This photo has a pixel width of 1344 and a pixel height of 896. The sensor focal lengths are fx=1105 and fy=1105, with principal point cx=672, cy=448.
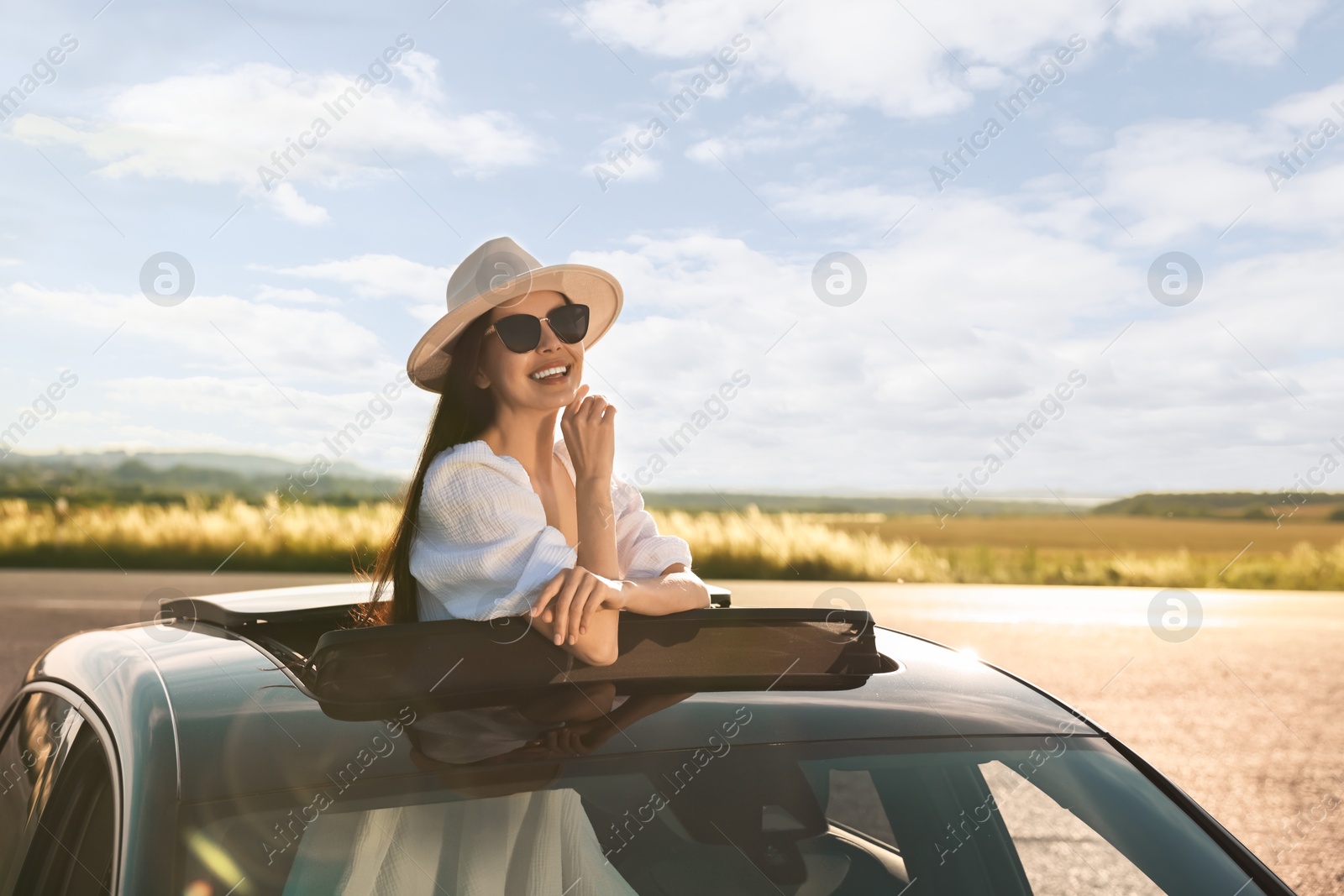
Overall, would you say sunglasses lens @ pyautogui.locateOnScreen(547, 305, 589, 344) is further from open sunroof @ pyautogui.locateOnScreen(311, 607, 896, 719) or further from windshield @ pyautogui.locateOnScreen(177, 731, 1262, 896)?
windshield @ pyautogui.locateOnScreen(177, 731, 1262, 896)

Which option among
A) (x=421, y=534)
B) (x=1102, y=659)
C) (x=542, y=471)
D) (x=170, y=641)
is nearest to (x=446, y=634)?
(x=421, y=534)

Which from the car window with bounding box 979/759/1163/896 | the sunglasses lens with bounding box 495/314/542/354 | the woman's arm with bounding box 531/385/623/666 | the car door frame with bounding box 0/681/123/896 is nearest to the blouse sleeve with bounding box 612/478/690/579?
the woman's arm with bounding box 531/385/623/666

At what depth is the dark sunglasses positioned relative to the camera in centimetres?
244

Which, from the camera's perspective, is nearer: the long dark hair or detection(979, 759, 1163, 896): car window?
detection(979, 759, 1163, 896): car window

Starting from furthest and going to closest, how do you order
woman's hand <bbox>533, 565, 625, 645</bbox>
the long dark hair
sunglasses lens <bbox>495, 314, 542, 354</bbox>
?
sunglasses lens <bbox>495, 314, 542, 354</bbox> < the long dark hair < woman's hand <bbox>533, 565, 625, 645</bbox>

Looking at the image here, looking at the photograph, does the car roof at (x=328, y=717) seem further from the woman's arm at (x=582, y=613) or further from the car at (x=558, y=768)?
the woman's arm at (x=582, y=613)

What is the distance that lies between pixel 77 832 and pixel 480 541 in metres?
0.80

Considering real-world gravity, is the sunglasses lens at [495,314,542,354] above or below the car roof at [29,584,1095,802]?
above

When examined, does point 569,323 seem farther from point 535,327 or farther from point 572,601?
point 572,601

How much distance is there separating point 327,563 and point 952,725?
63.6 ft

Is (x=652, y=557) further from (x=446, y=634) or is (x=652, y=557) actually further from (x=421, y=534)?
(x=446, y=634)

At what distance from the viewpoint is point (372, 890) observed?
156cm

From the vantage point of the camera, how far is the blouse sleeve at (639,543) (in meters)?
2.51

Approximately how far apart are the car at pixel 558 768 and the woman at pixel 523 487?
13cm
